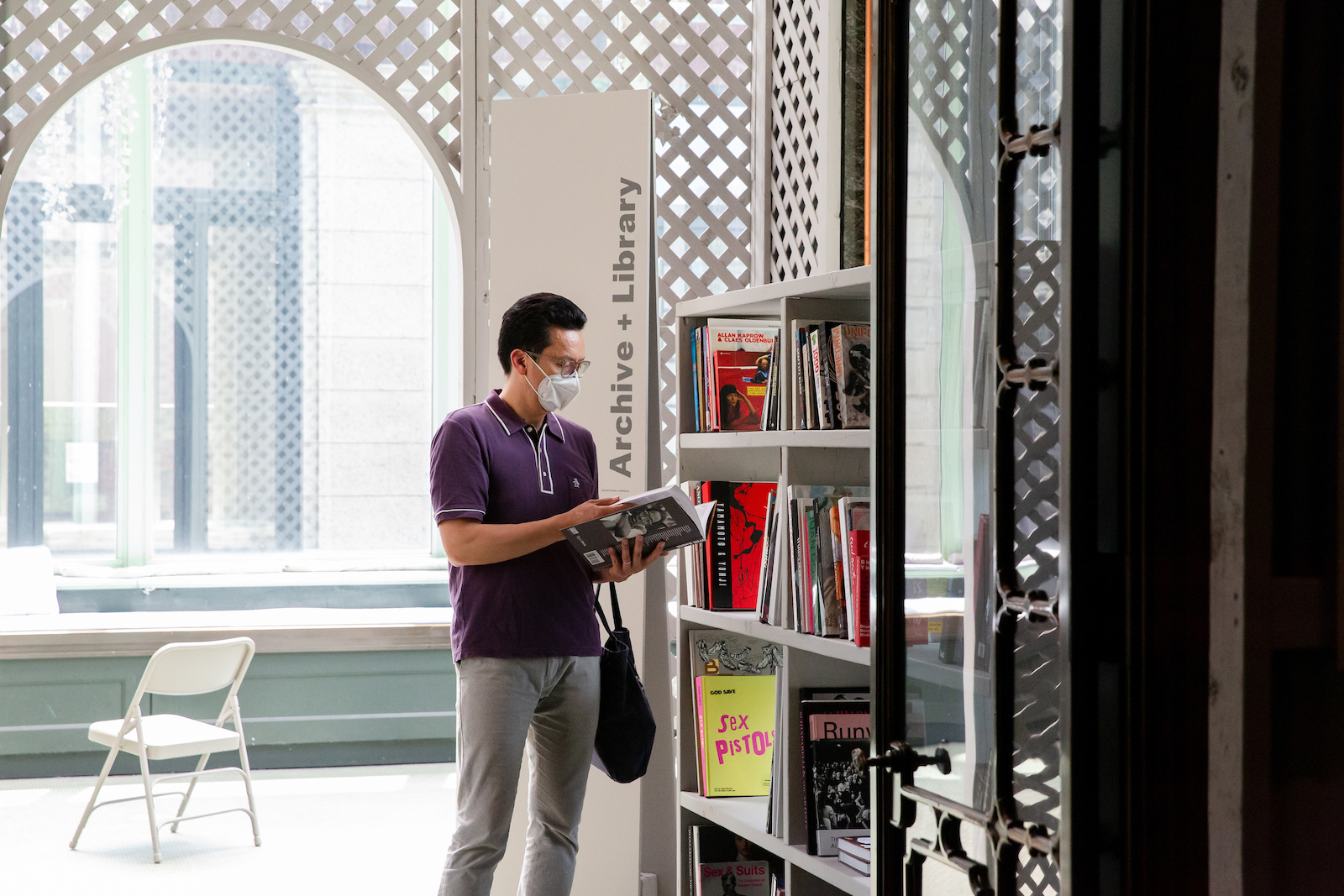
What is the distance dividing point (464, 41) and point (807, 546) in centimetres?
199

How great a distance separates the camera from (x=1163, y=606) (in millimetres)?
894

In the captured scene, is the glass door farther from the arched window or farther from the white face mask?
the arched window

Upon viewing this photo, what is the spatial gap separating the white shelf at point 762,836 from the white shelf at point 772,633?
0.37m

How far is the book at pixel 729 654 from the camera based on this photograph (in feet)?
8.23

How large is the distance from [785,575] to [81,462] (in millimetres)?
5169

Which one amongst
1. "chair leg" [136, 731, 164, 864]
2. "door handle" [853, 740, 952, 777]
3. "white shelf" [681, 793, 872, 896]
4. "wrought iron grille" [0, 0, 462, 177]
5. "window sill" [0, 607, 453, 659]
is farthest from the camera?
"window sill" [0, 607, 453, 659]

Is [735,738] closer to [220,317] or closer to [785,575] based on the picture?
[785,575]

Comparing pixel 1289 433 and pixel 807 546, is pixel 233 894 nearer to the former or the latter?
pixel 807 546

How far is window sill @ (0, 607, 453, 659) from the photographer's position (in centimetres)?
442

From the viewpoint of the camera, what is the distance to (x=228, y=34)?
124 inches

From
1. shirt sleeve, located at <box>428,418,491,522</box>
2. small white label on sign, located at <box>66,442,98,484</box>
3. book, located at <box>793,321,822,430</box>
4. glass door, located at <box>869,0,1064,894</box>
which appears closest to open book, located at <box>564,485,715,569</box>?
shirt sleeve, located at <box>428,418,491,522</box>

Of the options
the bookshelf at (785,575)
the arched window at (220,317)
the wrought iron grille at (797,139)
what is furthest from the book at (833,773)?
the arched window at (220,317)

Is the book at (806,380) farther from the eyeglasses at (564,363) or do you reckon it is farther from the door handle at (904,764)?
the door handle at (904,764)

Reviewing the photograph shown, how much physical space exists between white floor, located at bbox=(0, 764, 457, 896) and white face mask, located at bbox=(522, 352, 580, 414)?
189cm
